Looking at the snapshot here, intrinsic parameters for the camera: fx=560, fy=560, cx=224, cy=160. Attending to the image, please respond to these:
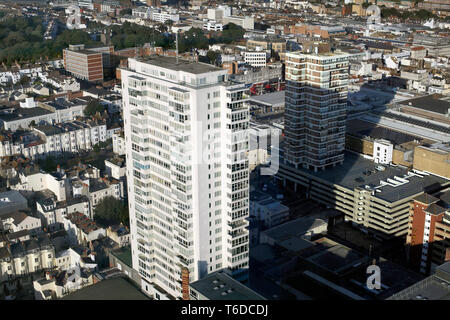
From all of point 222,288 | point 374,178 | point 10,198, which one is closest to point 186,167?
point 222,288

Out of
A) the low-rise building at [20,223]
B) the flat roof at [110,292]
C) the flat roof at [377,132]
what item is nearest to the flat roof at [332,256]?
the flat roof at [110,292]

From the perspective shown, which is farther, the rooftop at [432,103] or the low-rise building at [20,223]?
the rooftop at [432,103]

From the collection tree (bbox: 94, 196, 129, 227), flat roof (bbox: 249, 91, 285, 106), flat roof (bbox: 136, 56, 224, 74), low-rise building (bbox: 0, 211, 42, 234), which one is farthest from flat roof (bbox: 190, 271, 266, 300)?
flat roof (bbox: 249, 91, 285, 106)

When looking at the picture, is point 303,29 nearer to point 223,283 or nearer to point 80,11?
point 80,11

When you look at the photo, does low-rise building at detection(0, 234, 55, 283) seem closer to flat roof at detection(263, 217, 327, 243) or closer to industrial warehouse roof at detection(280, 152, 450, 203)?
flat roof at detection(263, 217, 327, 243)

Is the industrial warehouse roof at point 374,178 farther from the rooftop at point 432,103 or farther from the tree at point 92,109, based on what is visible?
the tree at point 92,109

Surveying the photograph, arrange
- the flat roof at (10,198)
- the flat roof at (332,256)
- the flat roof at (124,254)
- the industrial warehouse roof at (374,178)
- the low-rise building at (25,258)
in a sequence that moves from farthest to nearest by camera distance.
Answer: the flat roof at (10,198) < the industrial warehouse roof at (374,178) < the low-rise building at (25,258) < the flat roof at (124,254) < the flat roof at (332,256)

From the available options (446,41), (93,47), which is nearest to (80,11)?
(93,47)
